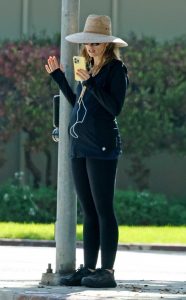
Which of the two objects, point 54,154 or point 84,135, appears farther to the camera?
point 54,154

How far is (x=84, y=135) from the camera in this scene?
8.73 m

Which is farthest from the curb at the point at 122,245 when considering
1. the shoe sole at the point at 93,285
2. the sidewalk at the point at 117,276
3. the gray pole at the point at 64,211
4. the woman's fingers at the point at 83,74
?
the woman's fingers at the point at 83,74

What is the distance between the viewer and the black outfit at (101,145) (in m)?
8.62

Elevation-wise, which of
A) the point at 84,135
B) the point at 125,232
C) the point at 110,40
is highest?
the point at 110,40

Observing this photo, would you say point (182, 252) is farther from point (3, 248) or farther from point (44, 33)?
point (44, 33)

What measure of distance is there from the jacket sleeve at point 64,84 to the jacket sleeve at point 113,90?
47 centimetres

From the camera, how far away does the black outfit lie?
28.3 feet

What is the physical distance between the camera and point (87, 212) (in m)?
8.88

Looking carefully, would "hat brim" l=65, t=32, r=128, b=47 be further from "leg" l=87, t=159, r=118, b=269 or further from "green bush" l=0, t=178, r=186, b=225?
"green bush" l=0, t=178, r=186, b=225

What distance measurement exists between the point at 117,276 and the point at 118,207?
33.5ft

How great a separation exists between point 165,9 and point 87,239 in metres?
16.9

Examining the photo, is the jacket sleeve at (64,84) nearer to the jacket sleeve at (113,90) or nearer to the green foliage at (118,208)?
the jacket sleeve at (113,90)

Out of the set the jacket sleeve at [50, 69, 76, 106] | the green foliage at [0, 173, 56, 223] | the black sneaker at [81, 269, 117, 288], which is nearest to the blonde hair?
the jacket sleeve at [50, 69, 76, 106]

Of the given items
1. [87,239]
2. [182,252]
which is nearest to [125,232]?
[182,252]
